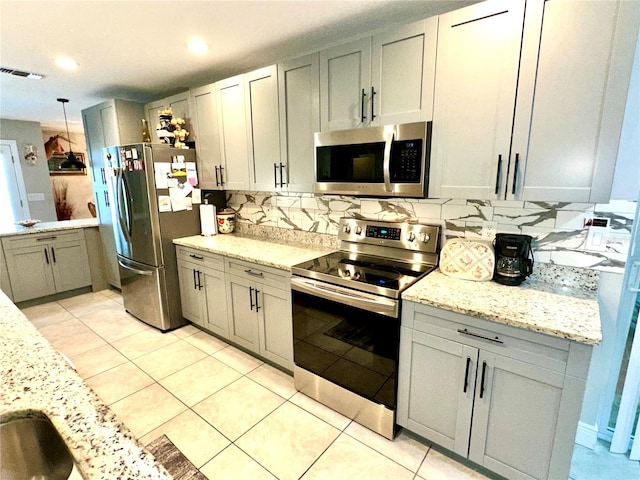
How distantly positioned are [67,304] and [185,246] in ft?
7.26

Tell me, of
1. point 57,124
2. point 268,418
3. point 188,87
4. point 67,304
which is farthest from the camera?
point 57,124

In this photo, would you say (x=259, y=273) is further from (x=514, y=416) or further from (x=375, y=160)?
(x=514, y=416)

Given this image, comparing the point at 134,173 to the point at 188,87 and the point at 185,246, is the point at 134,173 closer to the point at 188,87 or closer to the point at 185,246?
the point at 185,246

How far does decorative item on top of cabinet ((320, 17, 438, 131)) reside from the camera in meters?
1.75

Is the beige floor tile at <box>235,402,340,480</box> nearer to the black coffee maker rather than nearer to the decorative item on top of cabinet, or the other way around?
the black coffee maker

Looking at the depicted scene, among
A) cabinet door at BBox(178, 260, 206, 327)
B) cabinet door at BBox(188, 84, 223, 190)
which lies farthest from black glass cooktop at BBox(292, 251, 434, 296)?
cabinet door at BBox(188, 84, 223, 190)

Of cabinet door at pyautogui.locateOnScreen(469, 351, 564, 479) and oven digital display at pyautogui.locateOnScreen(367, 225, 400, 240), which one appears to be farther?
oven digital display at pyautogui.locateOnScreen(367, 225, 400, 240)

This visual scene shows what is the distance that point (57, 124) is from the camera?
18.7 feet

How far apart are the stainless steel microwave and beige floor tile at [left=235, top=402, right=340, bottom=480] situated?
1.49 meters

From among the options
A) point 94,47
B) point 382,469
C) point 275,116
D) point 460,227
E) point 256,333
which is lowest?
point 382,469

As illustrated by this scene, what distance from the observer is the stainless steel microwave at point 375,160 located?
1.81m

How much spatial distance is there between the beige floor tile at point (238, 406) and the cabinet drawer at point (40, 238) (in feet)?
10.4

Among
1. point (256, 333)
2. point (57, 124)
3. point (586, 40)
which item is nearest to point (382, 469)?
point (256, 333)

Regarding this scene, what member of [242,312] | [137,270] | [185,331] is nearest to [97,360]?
[185,331]
